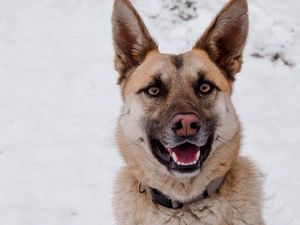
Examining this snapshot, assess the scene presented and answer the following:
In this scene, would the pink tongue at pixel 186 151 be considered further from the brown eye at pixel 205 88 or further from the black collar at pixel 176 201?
the brown eye at pixel 205 88

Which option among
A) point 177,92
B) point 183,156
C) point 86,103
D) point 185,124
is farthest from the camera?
point 86,103

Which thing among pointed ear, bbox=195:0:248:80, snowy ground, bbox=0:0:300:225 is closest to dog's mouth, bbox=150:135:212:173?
pointed ear, bbox=195:0:248:80

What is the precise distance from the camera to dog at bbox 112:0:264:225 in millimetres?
3902

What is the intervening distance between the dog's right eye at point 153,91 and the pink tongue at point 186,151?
469mm

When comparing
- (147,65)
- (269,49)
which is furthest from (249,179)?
(269,49)

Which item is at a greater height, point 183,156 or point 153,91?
point 153,91

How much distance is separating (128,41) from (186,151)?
3.40 feet

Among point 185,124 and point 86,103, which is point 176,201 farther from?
point 86,103

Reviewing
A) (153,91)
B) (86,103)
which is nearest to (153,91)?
(153,91)

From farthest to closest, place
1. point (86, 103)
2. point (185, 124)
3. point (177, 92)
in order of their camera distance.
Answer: point (86, 103)
point (177, 92)
point (185, 124)

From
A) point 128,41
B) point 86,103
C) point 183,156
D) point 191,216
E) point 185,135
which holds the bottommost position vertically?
point 86,103

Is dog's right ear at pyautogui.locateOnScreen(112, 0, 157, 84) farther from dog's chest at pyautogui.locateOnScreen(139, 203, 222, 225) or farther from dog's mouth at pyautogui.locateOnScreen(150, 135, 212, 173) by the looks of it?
dog's chest at pyautogui.locateOnScreen(139, 203, 222, 225)

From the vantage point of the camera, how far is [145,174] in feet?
13.2

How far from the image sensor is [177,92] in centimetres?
411
